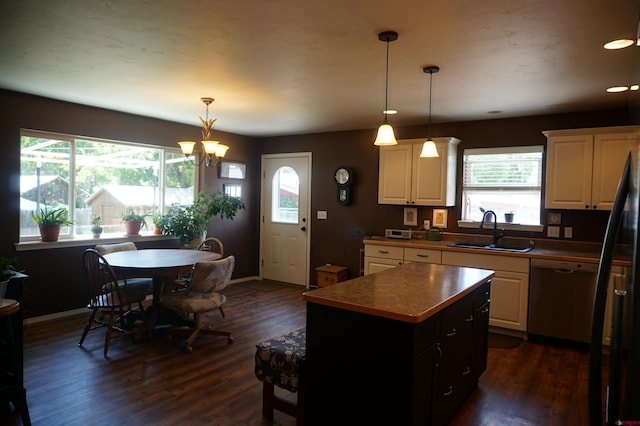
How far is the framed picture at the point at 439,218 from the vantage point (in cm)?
511

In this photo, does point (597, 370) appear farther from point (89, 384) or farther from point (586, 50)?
point (89, 384)

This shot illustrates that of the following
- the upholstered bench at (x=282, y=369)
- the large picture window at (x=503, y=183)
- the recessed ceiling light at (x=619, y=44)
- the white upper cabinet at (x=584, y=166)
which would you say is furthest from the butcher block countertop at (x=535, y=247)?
the upholstered bench at (x=282, y=369)

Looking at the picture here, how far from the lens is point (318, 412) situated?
2.19 m

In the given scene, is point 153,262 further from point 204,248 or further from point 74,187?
point 74,187

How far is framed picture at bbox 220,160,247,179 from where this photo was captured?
6219 millimetres

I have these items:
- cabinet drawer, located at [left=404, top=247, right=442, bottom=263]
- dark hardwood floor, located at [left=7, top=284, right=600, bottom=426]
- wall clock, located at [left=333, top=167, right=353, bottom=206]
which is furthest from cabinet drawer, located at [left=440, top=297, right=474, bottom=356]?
wall clock, located at [left=333, top=167, right=353, bottom=206]

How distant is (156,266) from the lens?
3590 mm

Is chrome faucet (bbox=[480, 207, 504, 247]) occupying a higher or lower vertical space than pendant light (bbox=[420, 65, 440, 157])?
lower

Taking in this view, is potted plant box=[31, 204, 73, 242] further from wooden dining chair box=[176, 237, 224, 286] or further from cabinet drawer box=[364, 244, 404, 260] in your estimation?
cabinet drawer box=[364, 244, 404, 260]

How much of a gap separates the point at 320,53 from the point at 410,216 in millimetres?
3084

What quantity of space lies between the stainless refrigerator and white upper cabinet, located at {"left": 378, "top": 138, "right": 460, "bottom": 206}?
394 centimetres

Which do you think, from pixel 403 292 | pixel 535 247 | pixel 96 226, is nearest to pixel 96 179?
pixel 96 226

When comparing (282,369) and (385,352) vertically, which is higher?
(385,352)

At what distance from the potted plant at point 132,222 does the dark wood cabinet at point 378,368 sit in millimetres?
3705
